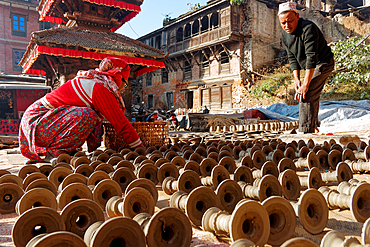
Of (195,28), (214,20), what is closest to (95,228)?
(214,20)

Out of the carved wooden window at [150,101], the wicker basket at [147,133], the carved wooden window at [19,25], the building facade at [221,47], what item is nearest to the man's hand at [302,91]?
the wicker basket at [147,133]

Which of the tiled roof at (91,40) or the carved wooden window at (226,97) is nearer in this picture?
the tiled roof at (91,40)

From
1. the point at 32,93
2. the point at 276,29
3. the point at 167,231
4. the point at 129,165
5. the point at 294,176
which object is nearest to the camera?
the point at 167,231

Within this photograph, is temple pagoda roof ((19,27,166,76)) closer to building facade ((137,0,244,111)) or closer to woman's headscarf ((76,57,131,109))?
woman's headscarf ((76,57,131,109))

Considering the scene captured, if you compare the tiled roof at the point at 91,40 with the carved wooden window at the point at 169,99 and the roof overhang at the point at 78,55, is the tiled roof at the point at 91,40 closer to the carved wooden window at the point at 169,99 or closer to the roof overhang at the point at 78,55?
the roof overhang at the point at 78,55

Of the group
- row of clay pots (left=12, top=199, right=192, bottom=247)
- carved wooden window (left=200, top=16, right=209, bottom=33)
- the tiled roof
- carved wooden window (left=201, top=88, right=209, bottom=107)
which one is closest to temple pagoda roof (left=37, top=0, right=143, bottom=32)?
the tiled roof

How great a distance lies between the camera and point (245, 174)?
1895 millimetres

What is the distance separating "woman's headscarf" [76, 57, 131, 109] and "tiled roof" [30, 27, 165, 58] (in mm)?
4027

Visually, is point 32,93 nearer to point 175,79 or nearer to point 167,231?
point 175,79

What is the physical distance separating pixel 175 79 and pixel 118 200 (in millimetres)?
20910

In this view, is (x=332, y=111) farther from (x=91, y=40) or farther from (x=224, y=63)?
(x=224, y=63)

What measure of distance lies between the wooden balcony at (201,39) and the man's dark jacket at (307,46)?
13793mm

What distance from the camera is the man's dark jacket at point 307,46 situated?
138 inches

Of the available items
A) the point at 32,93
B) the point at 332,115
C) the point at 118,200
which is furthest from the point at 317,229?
the point at 32,93
